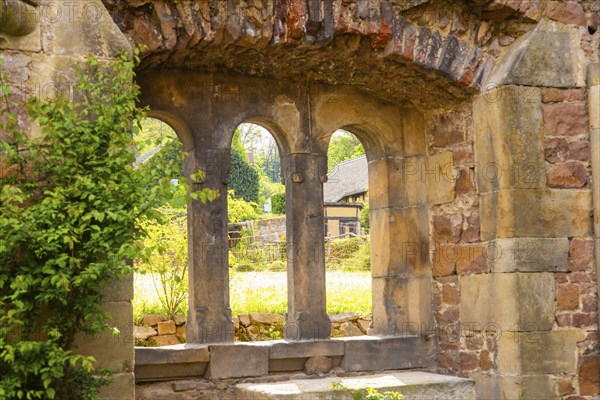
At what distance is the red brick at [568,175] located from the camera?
6.16m

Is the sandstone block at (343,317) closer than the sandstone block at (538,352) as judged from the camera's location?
No

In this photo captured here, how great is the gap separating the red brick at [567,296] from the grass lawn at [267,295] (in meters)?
2.74

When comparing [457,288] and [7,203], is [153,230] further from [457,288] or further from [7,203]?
[7,203]

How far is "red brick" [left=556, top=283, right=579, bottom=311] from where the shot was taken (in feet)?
20.0

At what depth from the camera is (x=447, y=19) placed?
242 inches

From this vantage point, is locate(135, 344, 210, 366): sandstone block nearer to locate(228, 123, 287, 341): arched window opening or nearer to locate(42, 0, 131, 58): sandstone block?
locate(228, 123, 287, 341): arched window opening

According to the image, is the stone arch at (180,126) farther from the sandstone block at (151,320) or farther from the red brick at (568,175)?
the red brick at (568,175)

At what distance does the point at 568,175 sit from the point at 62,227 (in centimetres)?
366

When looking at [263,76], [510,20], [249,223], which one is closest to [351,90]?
[263,76]

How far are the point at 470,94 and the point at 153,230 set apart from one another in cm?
342

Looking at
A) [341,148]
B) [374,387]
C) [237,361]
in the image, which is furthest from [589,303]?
[341,148]

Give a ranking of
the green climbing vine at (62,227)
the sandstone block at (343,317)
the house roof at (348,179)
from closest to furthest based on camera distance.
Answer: the green climbing vine at (62,227) < the sandstone block at (343,317) < the house roof at (348,179)

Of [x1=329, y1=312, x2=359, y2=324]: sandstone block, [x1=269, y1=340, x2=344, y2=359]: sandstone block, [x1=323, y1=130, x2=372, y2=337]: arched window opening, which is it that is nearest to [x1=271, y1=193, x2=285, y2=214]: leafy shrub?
[x1=323, y1=130, x2=372, y2=337]: arched window opening

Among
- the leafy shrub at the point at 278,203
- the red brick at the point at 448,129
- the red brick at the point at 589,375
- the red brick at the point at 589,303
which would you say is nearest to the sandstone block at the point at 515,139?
the red brick at the point at 448,129
